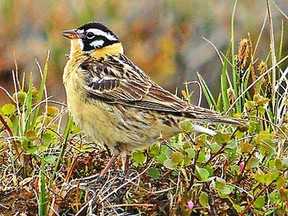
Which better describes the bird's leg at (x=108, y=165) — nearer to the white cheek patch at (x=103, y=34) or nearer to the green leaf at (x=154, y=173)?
the green leaf at (x=154, y=173)

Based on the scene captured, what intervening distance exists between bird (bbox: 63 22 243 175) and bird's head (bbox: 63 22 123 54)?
19cm

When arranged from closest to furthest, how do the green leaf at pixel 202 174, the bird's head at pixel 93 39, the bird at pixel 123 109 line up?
the green leaf at pixel 202 174, the bird at pixel 123 109, the bird's head at pixel 93 39

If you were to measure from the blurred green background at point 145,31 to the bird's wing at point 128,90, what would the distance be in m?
5.21

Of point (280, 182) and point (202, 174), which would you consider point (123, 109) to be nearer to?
point (202, 174)

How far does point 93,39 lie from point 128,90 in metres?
0.53

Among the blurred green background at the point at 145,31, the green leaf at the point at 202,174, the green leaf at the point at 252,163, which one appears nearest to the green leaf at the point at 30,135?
the green leaf at the point at 202,174

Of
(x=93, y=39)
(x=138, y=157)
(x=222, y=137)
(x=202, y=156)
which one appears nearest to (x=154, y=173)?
(x=138, y=157)

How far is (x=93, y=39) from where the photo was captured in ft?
18.4

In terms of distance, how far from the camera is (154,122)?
5039 millimetres

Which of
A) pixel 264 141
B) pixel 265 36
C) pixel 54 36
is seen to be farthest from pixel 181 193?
pixel 54 36

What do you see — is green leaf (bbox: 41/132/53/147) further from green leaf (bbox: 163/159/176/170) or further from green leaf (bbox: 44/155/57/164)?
green leaf (bbox: 163/159/176/170)

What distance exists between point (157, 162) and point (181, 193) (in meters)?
0.30

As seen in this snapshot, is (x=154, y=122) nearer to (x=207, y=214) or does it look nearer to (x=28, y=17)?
(x=207, y=214)

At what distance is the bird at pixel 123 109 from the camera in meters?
4.99
